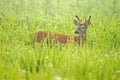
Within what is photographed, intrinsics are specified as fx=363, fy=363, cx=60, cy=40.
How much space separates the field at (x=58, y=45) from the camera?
2792mm

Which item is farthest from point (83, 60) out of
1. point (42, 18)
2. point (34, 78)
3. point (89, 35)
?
point (42, 18)

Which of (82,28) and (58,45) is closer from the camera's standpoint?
(58,45)

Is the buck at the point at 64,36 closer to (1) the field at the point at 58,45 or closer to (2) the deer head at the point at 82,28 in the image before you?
(2) the deer head at the point at 82,28

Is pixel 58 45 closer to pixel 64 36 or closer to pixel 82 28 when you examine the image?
pixel 64 36

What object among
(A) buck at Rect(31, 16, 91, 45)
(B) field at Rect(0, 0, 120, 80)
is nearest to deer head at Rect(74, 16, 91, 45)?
(A) buck at Rect(31, 16, 91, 45)

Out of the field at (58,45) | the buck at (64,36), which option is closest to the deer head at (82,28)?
the buck at (64,36)

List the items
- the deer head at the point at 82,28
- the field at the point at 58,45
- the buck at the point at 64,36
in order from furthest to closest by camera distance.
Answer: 1. the deer head at the point at 82,28
2. the buck at the point at 64,36
3. the field at the point at 58,45

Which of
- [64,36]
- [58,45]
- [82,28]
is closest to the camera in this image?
[58,45]

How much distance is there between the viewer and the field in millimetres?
2792

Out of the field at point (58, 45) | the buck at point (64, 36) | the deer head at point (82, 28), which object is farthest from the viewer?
the deer head at point (82, 28)

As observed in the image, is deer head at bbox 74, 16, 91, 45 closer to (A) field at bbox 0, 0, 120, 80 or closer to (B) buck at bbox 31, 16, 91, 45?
(B) buck at bbox 31, 16, 91, 45

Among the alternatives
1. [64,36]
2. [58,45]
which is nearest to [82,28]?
[64,36]

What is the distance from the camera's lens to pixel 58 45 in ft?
14.6

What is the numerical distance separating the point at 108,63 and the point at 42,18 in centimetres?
536
